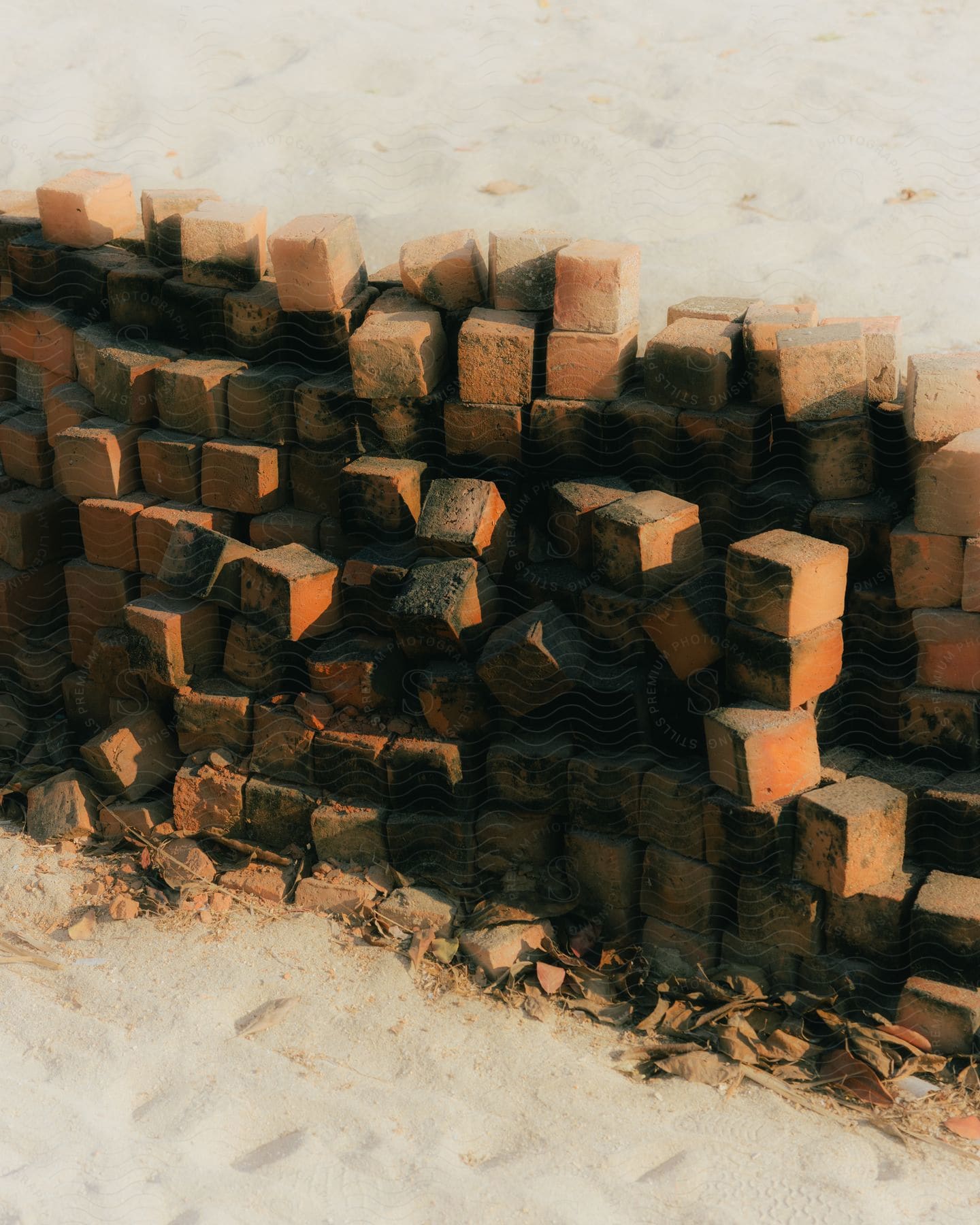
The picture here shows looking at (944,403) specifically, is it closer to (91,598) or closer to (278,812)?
(278,812)

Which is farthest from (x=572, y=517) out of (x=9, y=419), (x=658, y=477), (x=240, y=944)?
(x=9, y=419)

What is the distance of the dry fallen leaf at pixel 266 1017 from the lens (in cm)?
436

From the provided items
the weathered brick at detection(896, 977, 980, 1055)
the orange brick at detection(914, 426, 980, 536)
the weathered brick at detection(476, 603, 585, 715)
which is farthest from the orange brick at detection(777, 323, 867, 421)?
the weathered brick at detection(896, 977, 980, 1055)

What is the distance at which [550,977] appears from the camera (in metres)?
4.48

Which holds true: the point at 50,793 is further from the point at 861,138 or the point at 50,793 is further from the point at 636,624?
the point at 861,138

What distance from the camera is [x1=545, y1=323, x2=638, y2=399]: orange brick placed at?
4.63 metres

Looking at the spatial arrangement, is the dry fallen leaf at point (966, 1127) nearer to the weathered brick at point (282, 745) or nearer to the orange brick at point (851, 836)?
the orange brick at point (851, 836)

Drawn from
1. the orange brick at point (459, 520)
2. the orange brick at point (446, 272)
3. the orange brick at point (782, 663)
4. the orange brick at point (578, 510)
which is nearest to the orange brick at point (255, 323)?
the orange brick at point (446, 272)

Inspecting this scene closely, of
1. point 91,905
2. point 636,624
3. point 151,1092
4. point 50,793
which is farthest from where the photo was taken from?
point 50,793

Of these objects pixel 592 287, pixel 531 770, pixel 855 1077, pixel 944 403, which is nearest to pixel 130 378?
pixel 592 287

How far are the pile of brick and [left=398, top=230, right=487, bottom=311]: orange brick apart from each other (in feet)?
0.04

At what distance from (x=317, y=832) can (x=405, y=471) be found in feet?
4.07

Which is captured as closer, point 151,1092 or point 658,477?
point 151,1092

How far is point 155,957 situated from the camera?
464 centimetres
